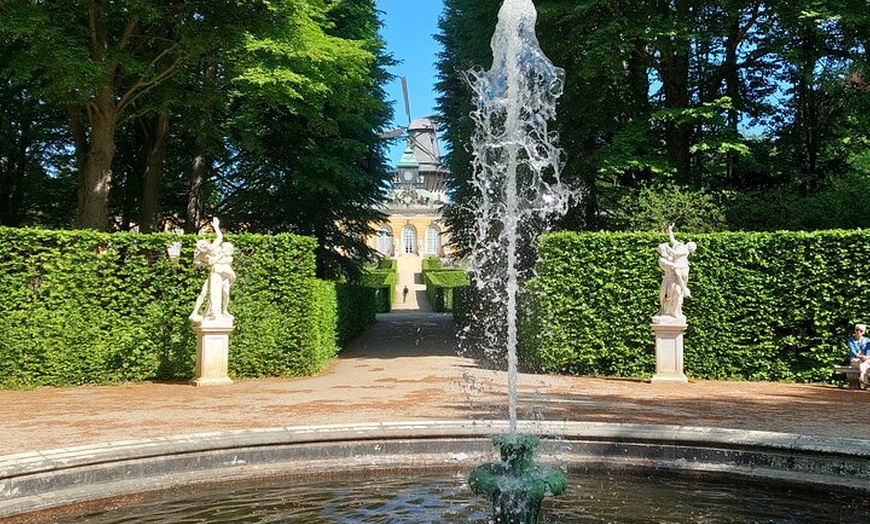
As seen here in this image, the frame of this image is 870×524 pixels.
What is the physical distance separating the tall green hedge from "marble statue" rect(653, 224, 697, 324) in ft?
3.25

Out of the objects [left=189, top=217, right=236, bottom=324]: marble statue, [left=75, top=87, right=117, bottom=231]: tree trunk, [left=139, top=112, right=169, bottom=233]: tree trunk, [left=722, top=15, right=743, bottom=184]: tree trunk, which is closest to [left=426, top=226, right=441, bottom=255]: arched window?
[left=722, top=15, right=743, bottom=184]: tree trunk

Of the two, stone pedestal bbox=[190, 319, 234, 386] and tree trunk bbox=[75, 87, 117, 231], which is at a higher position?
tree trunk bbox=[75, 87, 117, 231]

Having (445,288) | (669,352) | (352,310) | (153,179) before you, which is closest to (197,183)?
(153,179)

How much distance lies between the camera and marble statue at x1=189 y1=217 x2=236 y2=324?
41.3 feet

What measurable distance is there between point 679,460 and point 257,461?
11.7ft

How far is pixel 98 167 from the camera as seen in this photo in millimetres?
15328

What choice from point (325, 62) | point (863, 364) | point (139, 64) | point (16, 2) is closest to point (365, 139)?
point (325, 62)

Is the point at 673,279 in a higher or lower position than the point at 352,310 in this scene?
higher

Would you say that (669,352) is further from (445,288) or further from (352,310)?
(445,288)

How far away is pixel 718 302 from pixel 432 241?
72.1m

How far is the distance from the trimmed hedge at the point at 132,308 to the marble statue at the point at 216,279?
0.77 metres

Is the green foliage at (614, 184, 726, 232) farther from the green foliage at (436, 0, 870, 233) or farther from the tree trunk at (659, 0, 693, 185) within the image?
the tree trunk at (659, 0, 693, 185)

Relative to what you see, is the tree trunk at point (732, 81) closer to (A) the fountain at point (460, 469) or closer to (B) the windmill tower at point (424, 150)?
(A) the fountain at point (460, 469)

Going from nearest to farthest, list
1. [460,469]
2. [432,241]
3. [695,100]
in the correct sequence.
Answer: [460,469], [695,100], [432,241]
